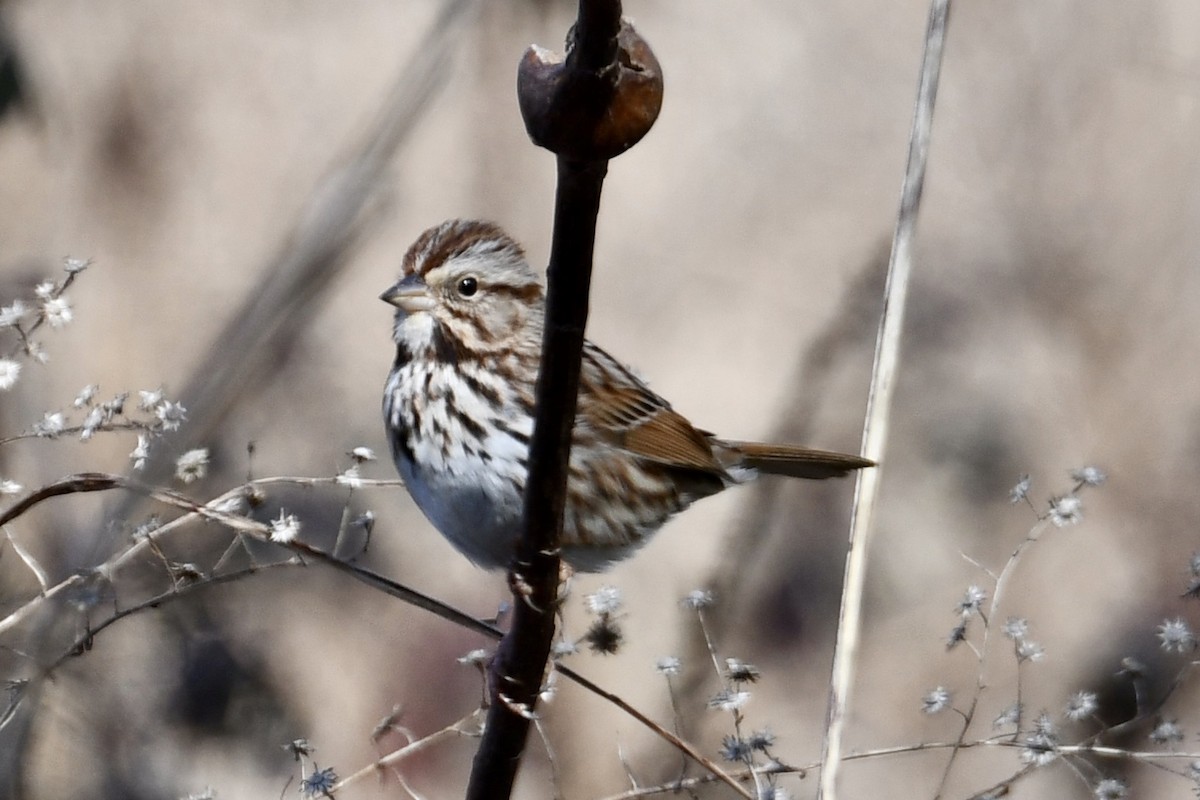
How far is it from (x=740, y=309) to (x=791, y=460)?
0.74 m

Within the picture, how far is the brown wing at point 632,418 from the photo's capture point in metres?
3.04

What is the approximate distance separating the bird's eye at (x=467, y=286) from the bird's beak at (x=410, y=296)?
76 mm

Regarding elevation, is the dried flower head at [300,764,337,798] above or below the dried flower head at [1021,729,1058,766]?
below

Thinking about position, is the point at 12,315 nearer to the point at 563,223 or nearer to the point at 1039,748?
the point at 563,223

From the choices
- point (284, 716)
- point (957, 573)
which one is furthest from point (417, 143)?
point (957, 573)

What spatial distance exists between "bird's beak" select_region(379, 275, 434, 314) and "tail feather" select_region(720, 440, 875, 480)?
992 mm

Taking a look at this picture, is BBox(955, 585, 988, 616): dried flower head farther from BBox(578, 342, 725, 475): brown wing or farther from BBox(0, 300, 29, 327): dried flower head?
BBox(0, 300, 29, 327): dried flower head

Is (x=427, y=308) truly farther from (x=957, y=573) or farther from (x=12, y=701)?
(x=957, y=573)

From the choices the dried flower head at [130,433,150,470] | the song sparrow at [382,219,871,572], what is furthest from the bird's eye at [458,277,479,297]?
the dried flower head at [130,433,150,470]

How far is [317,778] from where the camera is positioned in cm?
198

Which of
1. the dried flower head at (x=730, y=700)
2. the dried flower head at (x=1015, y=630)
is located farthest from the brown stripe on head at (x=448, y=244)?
the dried flower head at (x=1015, y=630)

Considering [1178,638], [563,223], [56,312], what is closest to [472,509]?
[56,312]

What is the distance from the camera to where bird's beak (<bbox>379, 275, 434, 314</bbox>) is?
8.96ft

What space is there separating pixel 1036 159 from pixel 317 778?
2.95m
